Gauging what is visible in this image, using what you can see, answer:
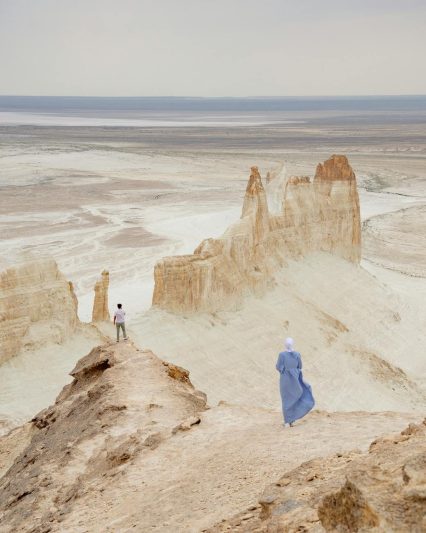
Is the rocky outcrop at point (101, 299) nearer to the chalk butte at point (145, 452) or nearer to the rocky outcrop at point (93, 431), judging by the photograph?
the rocky outcrop at point (93, 431)

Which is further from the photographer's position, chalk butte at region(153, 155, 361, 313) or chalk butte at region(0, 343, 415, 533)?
chalk butte at region(153, 155, 361, 313)

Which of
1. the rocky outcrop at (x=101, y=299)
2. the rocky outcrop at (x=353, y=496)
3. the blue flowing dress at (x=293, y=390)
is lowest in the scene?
the rocky outcrop at (x=101, y=299)

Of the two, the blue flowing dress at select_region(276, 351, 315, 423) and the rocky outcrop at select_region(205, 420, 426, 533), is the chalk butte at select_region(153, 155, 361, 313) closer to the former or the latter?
the blue flowing dress at select_region(276, 351, 315, 423)

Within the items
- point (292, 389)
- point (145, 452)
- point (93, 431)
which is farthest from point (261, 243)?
point (145, 452)

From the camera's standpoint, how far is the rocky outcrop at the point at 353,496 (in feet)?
18.0

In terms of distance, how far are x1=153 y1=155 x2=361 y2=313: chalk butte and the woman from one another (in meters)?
10.5

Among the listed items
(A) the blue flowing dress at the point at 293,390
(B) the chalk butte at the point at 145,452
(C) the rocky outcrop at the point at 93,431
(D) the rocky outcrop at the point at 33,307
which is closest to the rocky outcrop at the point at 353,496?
(B) the chalk butte at the point at 145,452

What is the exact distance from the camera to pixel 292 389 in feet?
34.4

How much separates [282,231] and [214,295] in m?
5.85

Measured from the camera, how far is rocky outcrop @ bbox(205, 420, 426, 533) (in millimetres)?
5496

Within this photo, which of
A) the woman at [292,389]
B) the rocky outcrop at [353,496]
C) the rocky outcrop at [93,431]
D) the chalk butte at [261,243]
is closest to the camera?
the rocky outcrop at [353,496]

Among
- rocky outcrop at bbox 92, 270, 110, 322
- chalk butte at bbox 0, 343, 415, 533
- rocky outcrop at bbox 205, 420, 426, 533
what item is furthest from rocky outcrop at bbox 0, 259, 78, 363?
rocky outcrop at bbox 205, 420, 426, 533

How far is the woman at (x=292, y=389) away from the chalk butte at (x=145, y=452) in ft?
0.64

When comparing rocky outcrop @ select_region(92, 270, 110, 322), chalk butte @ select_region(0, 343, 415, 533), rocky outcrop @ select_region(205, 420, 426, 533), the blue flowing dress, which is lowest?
rocky outcrop @ select_region(92, 270, 110, 322)
